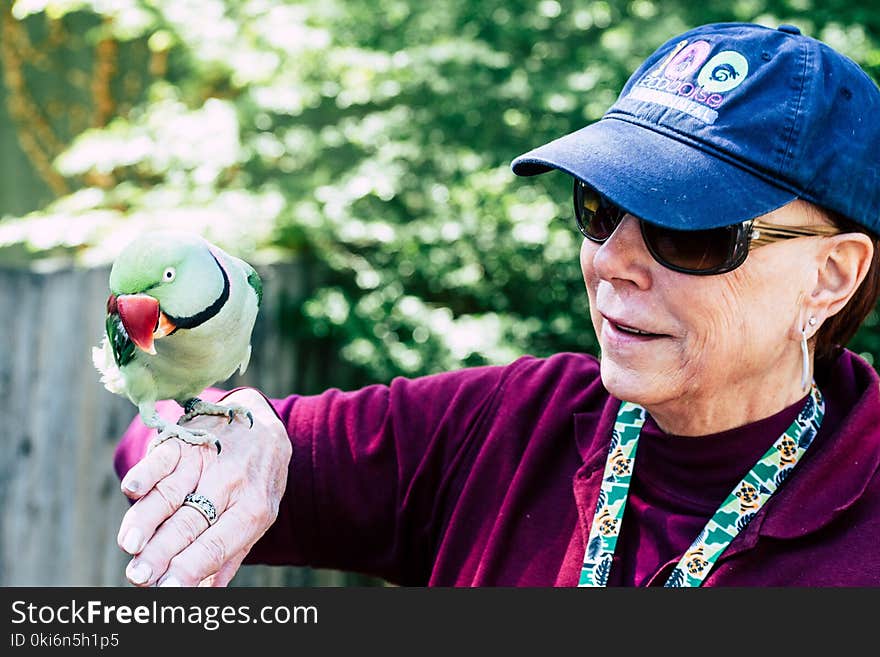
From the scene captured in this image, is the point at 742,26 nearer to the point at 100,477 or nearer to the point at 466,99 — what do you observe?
the point at 466,99

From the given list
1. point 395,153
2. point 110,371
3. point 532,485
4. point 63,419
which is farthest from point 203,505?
point 63,419

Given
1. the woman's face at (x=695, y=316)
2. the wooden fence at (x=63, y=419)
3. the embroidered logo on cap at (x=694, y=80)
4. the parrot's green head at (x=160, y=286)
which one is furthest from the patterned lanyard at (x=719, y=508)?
the wooden fence at (x=63, y=419)

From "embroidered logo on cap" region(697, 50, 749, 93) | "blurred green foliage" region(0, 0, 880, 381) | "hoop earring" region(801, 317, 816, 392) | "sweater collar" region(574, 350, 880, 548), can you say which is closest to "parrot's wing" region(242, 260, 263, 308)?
"sweater collar" region(574, 350, 880, 548)

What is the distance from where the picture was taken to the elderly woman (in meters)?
1.73

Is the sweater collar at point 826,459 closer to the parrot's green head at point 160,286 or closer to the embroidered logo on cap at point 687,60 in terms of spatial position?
the embroidered logo on cap at point 687,60

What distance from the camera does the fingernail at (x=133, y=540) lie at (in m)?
1.60

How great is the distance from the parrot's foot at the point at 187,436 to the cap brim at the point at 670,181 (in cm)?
84

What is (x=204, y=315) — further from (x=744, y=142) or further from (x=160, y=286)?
(x=744, y=142)

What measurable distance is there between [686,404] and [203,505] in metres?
0.94

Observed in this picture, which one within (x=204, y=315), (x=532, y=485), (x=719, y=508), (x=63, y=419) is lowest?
(x=63, y=419)

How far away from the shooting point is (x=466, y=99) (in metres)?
4.21

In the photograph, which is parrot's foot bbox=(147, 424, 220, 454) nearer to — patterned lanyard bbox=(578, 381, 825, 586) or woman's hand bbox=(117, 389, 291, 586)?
woman's hand bbox=(117, 389, 291, 586)

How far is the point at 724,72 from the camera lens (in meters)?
1.80

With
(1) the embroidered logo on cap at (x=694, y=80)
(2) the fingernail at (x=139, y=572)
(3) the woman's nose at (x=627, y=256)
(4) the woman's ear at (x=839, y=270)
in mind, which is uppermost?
(1) the embroidered logo on cap at (x=694, y=80)
